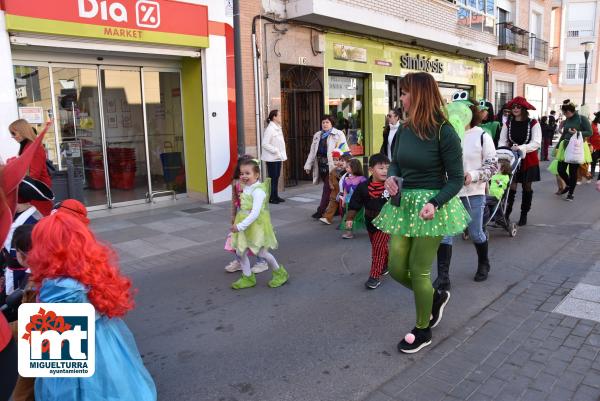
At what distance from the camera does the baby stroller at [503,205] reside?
673 cm

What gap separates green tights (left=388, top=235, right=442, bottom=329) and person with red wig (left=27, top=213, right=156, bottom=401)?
1.87 metres

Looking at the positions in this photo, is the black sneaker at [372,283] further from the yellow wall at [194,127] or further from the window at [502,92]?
the window at [502,92]

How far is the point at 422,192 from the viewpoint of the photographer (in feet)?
11.3

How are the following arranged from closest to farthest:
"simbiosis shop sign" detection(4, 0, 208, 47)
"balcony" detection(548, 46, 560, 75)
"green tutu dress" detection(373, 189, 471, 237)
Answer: "green tutu dress" detection(373, 189, 471, 237) → "simbiosis shop sign" detection(4, 0, 208, 47) → "balcony" detection(548, 46, 560, 75)

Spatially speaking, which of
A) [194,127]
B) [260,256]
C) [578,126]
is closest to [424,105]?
[260,256]

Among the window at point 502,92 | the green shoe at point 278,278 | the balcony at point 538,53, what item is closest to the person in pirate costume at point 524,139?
the green shoe at point 278,278

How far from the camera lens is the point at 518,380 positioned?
322cm

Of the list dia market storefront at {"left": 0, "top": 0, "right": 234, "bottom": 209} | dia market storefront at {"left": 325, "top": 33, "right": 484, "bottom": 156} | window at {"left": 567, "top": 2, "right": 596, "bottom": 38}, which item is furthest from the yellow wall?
window at {"left": 567, "top": 2, "right": 596, "bottom": 38}

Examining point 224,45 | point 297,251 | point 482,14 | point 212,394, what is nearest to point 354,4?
point 224,45

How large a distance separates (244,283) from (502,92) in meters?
20.3

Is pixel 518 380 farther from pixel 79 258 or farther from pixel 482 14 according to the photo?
pixel 482 14

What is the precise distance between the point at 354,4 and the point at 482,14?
8775 millimetres

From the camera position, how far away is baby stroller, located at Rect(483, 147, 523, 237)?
22.1 ft

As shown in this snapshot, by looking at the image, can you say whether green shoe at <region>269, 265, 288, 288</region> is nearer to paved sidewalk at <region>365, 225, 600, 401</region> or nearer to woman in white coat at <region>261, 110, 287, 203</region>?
paved sidewalk at <region>365, 225, 600, 401</region>
